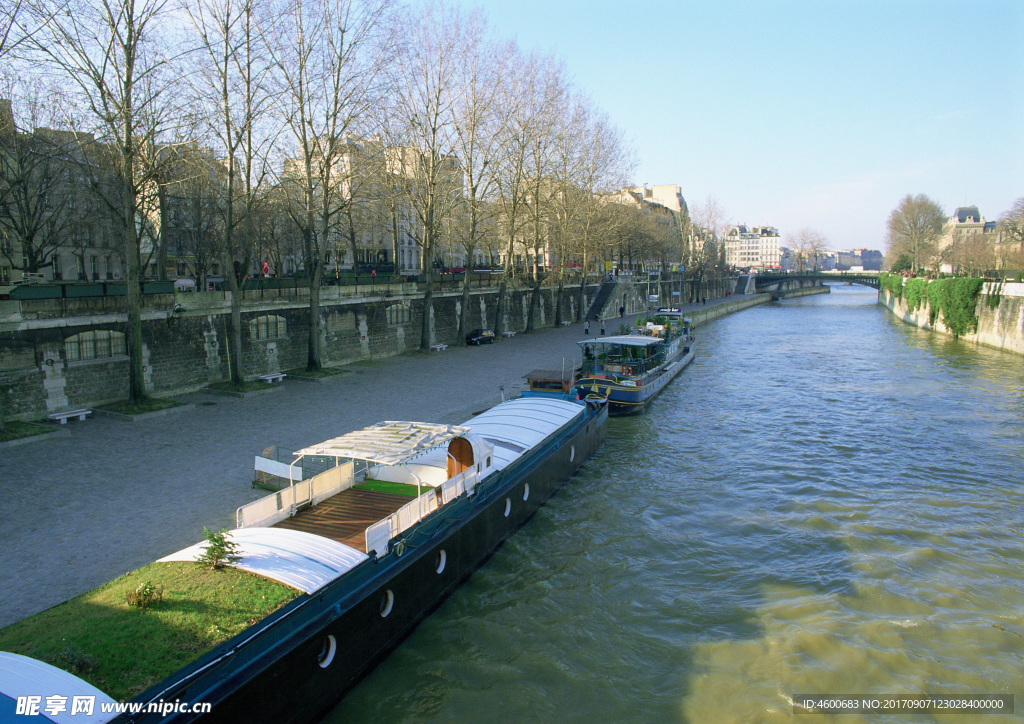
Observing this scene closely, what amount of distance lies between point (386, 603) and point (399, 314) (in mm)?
26095

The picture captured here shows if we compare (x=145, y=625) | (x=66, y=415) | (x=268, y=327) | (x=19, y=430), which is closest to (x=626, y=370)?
(x=268, y=327)

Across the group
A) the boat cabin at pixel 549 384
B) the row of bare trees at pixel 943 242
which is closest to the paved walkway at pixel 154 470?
the boat cabin at pixel 549 384

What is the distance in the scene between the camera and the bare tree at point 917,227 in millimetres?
91938

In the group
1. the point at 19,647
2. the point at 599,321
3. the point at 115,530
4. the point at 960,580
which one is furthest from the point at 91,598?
the point at 599,321

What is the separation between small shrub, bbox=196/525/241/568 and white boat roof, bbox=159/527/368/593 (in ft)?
0.29

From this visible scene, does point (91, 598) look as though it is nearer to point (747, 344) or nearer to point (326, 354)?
point (326, 354)

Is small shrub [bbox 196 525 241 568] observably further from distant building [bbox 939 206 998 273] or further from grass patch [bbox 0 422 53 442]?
distant building [bbox 939 206 998 273]

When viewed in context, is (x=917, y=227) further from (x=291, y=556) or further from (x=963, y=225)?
(x=291, y=556)

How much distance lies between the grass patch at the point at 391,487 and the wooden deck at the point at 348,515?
0.17 m

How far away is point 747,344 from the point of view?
44594 millimetres

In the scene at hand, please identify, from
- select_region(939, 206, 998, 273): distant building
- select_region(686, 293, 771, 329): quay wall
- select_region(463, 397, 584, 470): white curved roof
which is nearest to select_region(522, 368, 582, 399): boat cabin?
select_region(463, 397, 584, 470): white curved roof

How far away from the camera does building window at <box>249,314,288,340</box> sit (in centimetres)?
2514

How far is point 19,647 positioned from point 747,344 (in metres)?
44.0

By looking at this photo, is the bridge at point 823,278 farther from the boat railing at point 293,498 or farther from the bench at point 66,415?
the boat railing at point 293,498
